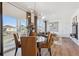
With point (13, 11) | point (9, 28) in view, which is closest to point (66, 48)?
point (9, 28)

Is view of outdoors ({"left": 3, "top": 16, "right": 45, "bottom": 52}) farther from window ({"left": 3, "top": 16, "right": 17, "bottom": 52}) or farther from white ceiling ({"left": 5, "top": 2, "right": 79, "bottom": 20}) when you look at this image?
white ceiling ({"left": 5, "top": 2, "right": 79, "bottom": 20})

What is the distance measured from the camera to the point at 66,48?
4.23 m

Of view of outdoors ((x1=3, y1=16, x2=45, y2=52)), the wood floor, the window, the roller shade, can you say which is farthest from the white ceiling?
the wood floor

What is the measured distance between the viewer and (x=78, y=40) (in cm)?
431

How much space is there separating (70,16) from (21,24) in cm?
141

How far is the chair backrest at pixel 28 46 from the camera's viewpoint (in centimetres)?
389

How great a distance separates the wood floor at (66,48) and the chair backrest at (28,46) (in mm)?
599

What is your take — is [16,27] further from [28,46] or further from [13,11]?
[28,46]

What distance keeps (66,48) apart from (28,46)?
1.12 meters

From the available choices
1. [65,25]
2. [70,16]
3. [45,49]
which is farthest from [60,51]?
[70,16]

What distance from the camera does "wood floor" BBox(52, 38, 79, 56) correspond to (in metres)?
4.05

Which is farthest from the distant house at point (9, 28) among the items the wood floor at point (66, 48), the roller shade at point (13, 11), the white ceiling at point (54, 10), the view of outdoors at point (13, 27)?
the wood floor at point (66, 48)

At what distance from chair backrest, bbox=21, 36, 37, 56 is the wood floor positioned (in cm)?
60

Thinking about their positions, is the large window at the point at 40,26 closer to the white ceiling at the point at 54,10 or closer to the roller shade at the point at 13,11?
the white ceiling at the point at 54,10
